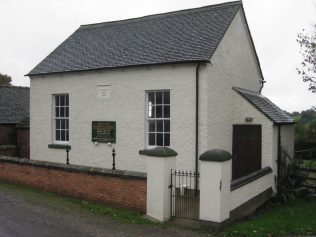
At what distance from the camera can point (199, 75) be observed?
12141mm

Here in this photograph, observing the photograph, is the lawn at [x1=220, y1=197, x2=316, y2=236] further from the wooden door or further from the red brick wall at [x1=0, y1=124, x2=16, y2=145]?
the red brick wall at [x1=0, y1=124, x2=16, y2=145]

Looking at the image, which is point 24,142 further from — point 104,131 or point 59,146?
point 104,131

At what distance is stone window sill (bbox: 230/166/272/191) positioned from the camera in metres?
9.58

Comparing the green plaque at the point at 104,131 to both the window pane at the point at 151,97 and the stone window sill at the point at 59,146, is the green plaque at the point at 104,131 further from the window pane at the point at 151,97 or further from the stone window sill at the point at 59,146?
the window pane at the point at 151,97

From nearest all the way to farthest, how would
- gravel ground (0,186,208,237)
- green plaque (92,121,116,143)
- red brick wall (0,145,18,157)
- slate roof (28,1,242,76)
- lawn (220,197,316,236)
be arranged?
gravel ground (0,186,208,237) < lawn (220,197,316,236) < slate roof (28,1,242,76) < green plaque (92,121,116,143) < red brick wall (0,145,18,157)

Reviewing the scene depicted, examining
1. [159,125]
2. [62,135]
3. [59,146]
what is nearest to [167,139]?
[159,125]

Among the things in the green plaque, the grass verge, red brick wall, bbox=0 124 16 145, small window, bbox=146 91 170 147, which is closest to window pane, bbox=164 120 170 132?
small window, bbox=146 91 170 147

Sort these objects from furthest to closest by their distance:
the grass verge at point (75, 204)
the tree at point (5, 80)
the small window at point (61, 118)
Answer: the tree at point (5, 80), the small window at point (61, 118), the grass verge at point (75, 204)

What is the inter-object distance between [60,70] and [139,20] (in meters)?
4.74

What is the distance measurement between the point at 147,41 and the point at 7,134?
9648 mm

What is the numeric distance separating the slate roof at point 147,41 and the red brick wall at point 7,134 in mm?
4430

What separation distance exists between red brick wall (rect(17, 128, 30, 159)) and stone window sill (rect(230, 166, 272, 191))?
12.5 metres

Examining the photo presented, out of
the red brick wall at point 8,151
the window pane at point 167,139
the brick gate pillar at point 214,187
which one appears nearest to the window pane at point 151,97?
the window pane at point 167,139

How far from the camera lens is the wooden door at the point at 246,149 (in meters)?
13.6
